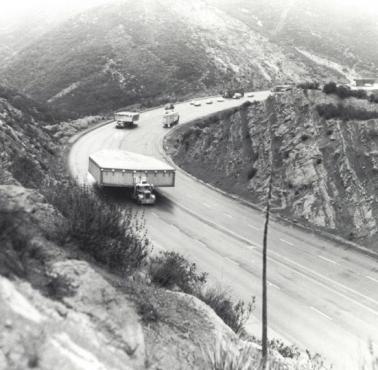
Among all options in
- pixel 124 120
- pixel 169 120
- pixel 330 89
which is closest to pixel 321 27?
pixel 169 120

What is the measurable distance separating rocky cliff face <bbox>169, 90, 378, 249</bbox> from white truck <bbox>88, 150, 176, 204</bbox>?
8284 millimetres

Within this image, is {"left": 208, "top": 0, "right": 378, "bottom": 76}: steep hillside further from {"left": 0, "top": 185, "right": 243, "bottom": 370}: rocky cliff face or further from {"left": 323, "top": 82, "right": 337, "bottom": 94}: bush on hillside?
{"left": 0, "top": 185, "right": 243, "bottom": 370}: rocky cliff face

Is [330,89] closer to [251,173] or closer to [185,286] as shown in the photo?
[251,173]

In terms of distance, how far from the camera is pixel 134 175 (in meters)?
36.5

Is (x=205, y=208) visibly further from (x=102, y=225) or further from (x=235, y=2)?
(x=235, y=2)

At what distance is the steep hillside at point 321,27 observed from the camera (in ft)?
439

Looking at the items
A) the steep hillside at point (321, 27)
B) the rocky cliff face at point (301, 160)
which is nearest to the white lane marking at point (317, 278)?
the rocky cliff face at point (301, 160)

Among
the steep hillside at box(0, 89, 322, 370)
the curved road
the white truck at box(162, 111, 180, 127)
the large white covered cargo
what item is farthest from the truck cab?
the white truck at box(162, 111, 180, 127)

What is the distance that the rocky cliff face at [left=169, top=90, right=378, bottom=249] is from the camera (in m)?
36.2

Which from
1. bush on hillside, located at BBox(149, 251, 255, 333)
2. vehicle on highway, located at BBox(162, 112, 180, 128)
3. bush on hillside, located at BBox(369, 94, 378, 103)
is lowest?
vehicle on highway, located at BBox(162, 112, 180, 128)

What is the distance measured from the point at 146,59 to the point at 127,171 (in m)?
84.1

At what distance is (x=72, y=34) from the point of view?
134000 mm

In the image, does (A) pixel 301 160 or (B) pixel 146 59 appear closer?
(A) pixel 301 160

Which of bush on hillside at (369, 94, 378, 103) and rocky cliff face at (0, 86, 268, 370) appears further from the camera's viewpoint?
bush on hillside at (369, 94, 378, 103)
